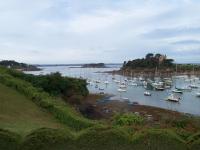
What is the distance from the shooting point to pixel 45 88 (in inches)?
1831

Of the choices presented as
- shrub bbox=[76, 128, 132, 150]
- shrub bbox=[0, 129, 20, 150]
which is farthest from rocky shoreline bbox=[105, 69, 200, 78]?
shrub bbox=[0, 129, 20, 150]

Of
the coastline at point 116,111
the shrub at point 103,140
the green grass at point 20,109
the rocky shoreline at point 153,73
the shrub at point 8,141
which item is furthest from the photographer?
the rocky shoreline at point 153,73

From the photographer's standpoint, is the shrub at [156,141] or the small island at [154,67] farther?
the small island at [154,67]

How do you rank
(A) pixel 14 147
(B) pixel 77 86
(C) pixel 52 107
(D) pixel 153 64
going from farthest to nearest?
(D) pixel 153 64 → (B) pixel 77 86 → (C) pixel 52 107 → (A) pixel 14 147

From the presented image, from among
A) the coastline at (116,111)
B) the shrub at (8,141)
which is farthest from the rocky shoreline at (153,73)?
the shrub at (8,141)

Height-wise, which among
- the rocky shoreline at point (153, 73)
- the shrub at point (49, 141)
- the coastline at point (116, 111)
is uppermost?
the shrub at point (49, 141)

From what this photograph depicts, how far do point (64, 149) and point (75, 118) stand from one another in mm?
12916

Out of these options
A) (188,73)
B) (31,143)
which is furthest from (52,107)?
(188,73)

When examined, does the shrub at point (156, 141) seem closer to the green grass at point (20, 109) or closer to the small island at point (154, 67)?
the green grass at point (20, 109)

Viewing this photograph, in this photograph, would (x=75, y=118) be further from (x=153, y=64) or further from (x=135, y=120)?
(x=153, y=64)

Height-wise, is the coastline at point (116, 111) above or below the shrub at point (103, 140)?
below

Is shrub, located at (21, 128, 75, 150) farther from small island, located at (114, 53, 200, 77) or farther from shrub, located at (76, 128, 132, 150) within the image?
small island, located at (114, 53, 200, 77)

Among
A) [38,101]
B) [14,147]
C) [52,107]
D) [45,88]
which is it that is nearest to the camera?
[14,147]

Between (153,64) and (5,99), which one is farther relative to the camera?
(153,64)
